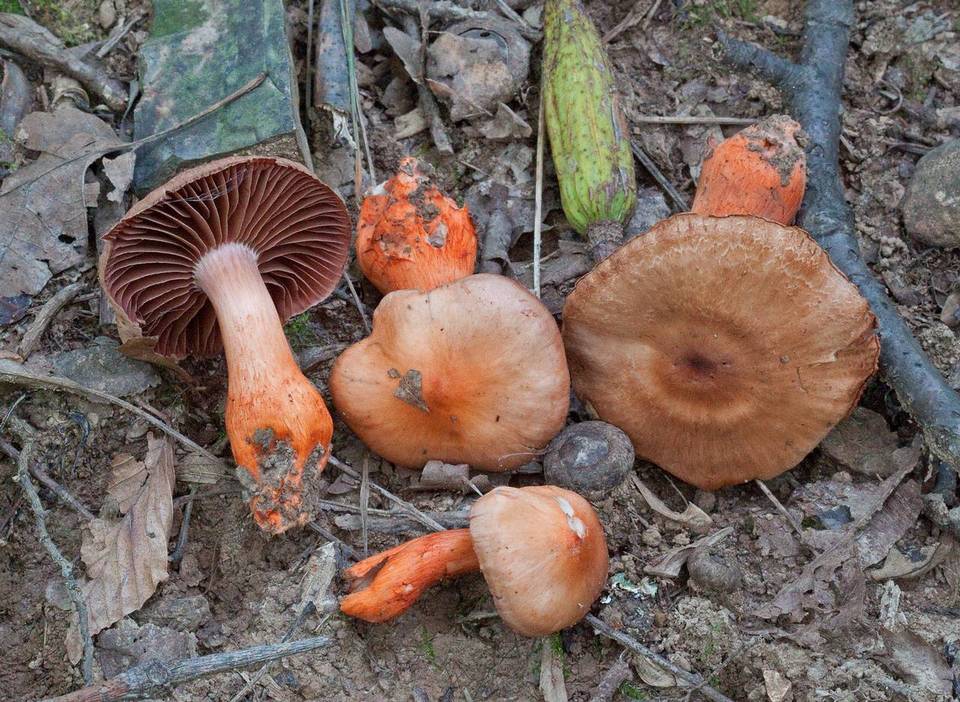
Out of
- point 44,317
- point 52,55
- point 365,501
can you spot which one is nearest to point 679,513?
point 365,501

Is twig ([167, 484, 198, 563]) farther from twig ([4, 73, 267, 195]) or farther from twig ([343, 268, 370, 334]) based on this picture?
twig ([4, 73, 267, 195])

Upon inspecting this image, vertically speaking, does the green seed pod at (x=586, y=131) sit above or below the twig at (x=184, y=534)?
above

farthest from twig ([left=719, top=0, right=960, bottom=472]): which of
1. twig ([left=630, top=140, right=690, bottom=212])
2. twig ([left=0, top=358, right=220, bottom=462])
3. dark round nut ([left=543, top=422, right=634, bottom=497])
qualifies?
twig ([left=0, top=358, right=220, bottom=462])

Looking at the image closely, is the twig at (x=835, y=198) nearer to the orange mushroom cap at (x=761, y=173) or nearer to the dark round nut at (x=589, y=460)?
the orange mushroom cap at (x=761, y=173)

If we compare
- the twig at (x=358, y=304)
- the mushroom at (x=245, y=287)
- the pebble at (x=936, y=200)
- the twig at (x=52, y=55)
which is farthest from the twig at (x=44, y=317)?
the pebble at (x=936, y=200)

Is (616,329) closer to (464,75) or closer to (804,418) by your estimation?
(804,418)

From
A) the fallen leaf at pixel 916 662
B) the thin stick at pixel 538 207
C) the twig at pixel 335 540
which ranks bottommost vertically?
the fallen leaf at pixel 916 662
